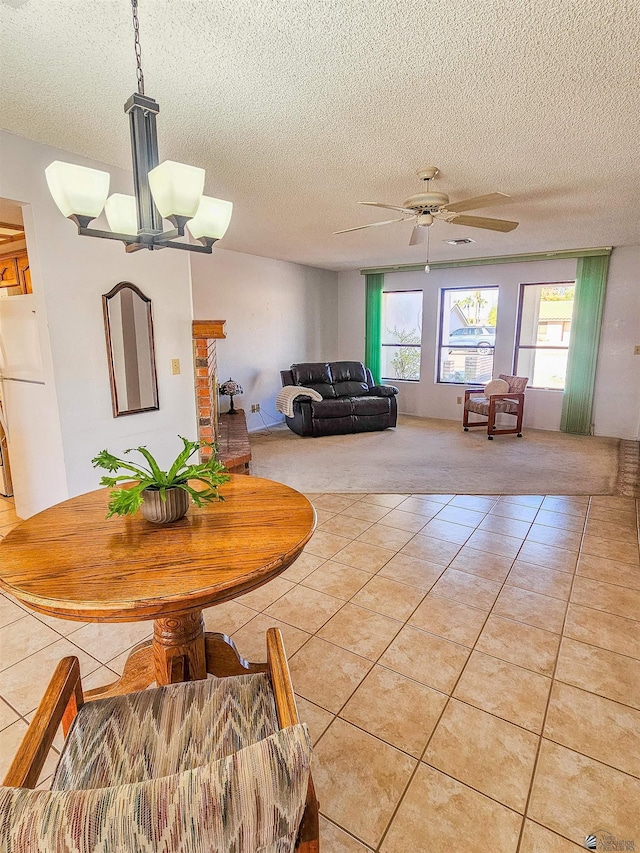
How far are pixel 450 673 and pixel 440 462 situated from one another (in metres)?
3.19

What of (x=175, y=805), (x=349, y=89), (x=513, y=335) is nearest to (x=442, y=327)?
(x=513, y=335)

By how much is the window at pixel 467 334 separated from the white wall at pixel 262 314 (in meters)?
2.05

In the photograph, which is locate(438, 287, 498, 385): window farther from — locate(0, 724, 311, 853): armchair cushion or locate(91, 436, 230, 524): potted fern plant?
locate(0, 724, 311, 853): armchair cushion

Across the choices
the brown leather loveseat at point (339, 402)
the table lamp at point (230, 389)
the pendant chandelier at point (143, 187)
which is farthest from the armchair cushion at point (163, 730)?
the brown leather loveseat at point (339, 402)

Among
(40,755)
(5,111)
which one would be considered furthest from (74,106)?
(40,755)

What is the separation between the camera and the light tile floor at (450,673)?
1361 millimetres

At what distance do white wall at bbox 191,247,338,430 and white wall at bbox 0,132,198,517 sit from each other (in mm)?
2455

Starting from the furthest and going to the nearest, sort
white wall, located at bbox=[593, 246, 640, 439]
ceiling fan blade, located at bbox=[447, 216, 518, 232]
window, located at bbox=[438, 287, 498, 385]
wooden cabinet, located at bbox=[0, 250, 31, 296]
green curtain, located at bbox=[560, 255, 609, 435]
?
window, located at bbox=[438, 287, 498, 385] → green curtain, located at bbox=[560, 255, 609, 435] → white wall, located at bbox=[593, 246, 640, 439] → wooden cabinet, located at bbox=[0, 250, 31, 296] → ceiling fan blade, located at bbox=[447, 216, 518, 232]

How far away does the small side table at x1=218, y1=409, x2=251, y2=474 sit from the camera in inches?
158

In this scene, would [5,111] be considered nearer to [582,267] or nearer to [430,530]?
[430,530]

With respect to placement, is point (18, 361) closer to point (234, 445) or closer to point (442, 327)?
point (234, 445)

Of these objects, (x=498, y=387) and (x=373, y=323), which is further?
(x=373, y=323)

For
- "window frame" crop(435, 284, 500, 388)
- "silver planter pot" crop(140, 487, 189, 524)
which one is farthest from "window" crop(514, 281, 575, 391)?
"silver planter pot" crop(140, 487, 189, 524)

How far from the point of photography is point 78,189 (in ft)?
4.86
